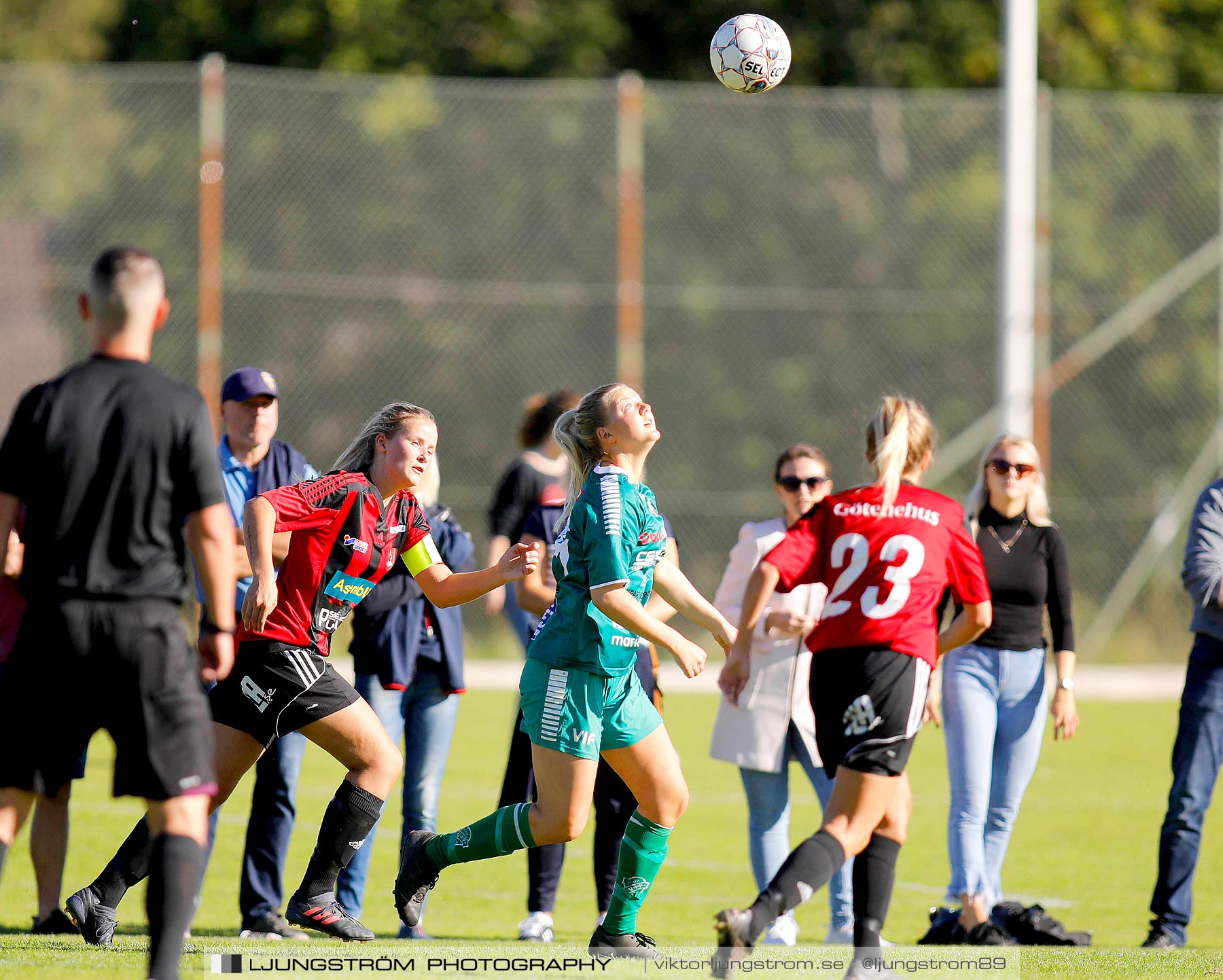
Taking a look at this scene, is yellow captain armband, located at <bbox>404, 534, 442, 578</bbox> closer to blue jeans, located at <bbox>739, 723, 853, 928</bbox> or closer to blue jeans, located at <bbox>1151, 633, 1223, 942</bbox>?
blue jeans, located at <bbox>739, 723, 853, 928</bbox>

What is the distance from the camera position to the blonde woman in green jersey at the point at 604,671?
5191 millimetres

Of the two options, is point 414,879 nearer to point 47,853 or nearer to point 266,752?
point 266,752

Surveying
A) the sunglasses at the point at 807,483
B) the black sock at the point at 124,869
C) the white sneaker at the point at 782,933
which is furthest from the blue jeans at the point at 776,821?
the black sock at the point at 124,869

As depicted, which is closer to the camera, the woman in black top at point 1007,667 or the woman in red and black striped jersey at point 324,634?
the woman in red and black striped jersey at point 324,634

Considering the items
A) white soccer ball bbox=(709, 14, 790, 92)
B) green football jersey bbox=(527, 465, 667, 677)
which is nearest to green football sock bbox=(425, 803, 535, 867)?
green football jersey bbox=(527, 465, 667, 677)

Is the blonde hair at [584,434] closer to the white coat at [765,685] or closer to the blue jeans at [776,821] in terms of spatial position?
the white coat at [765,685]

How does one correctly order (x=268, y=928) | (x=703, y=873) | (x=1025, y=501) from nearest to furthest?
1. (x=268, y=928)
2. (x=1025, y=501)
3. (x=703, y=873)

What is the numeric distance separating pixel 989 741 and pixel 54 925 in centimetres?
377

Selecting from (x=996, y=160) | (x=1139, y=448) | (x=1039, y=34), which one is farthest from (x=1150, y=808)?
(x=1039, y=34)

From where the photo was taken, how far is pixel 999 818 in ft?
22.5

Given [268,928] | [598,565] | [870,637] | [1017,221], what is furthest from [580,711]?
[1017,221]

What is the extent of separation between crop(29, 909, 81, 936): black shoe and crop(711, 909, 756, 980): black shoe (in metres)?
2.59

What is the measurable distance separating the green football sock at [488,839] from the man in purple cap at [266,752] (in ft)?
3.06

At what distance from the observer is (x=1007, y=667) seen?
22.4ft
